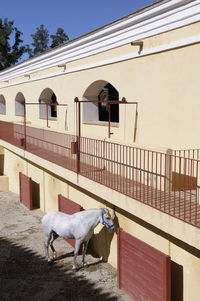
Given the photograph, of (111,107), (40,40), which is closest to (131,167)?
(111,107)

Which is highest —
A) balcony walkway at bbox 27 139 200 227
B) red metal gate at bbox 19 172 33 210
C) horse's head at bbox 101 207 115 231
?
balcony walkway at bbox 27 139 200 227

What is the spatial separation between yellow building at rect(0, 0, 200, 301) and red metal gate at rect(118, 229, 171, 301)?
57 mm

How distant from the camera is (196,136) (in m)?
9.10

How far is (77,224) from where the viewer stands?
1105cm

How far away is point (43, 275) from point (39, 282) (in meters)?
0.43

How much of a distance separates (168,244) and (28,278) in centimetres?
484

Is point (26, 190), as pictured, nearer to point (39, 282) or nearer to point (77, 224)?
point (77, 224)

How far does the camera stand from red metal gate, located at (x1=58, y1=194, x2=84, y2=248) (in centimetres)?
1258

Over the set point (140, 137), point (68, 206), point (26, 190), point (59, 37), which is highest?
point (59, 37)

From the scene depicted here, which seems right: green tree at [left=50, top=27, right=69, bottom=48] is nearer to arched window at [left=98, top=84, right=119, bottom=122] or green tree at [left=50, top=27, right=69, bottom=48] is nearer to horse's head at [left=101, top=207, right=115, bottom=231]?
arched window at [left=98, top=84, right=119, bottom=122]

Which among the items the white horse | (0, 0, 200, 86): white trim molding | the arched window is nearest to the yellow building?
(0, 0, 200, 86): white trim molding

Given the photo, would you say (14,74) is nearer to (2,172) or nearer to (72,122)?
(2,172)

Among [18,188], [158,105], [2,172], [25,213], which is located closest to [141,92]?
[158,105]

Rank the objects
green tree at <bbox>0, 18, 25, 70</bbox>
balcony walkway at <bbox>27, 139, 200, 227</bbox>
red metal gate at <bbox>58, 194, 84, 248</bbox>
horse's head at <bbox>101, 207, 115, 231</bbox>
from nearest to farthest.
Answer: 1. balcony walkway at <bbox>27, 139, 200, 227</bbox>
2. horse's head at <bbox>101, 207, 115, 231</bbox>
3. red metal gate at <bbox>58, 194, 84, 248</bbox>
4. green tree at <bbox>0, 18, 25, 70</bbox>
